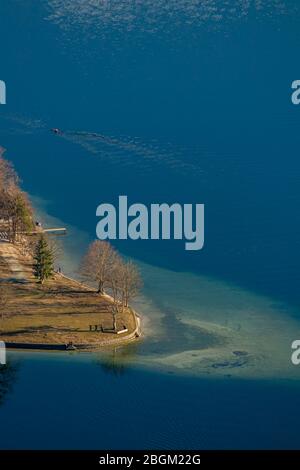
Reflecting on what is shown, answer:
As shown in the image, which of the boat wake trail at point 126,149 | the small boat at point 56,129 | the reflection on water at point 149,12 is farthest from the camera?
the reflection on water at point 149,12

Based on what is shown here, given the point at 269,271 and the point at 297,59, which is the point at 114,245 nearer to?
the point at 269,271

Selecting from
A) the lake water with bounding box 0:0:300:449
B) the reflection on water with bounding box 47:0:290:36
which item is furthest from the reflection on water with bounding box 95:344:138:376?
the reflection on water with bounding box 47:0:290:36

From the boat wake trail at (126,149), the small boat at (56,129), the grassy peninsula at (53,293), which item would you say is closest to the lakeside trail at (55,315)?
the grassy peninsula at (53,293)

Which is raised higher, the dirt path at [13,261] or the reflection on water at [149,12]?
the reflection on water at [149,12]

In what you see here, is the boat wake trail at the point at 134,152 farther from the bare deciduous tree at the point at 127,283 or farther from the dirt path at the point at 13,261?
the bare deciduous tree at the point at 127,283

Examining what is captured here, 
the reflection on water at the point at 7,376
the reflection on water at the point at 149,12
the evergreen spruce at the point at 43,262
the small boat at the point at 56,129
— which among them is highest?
the reflection on water at the point at 149,12

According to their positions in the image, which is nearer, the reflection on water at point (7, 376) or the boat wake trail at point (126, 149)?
the reflection on water at point (7, 376)

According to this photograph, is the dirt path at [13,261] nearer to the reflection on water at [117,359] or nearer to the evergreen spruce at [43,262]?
the evergreen spruce at [43,262]

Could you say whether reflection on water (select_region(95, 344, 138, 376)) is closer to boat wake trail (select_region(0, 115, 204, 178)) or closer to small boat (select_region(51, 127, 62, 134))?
boat wake trail (select_region(0, 115, 204, 178))

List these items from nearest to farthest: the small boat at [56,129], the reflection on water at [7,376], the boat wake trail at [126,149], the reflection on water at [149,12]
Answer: the reflection on water at [7,376]
the boat wake trail at [126,149]
the small boat at [56,129]
the reflection on water at [149,12]
